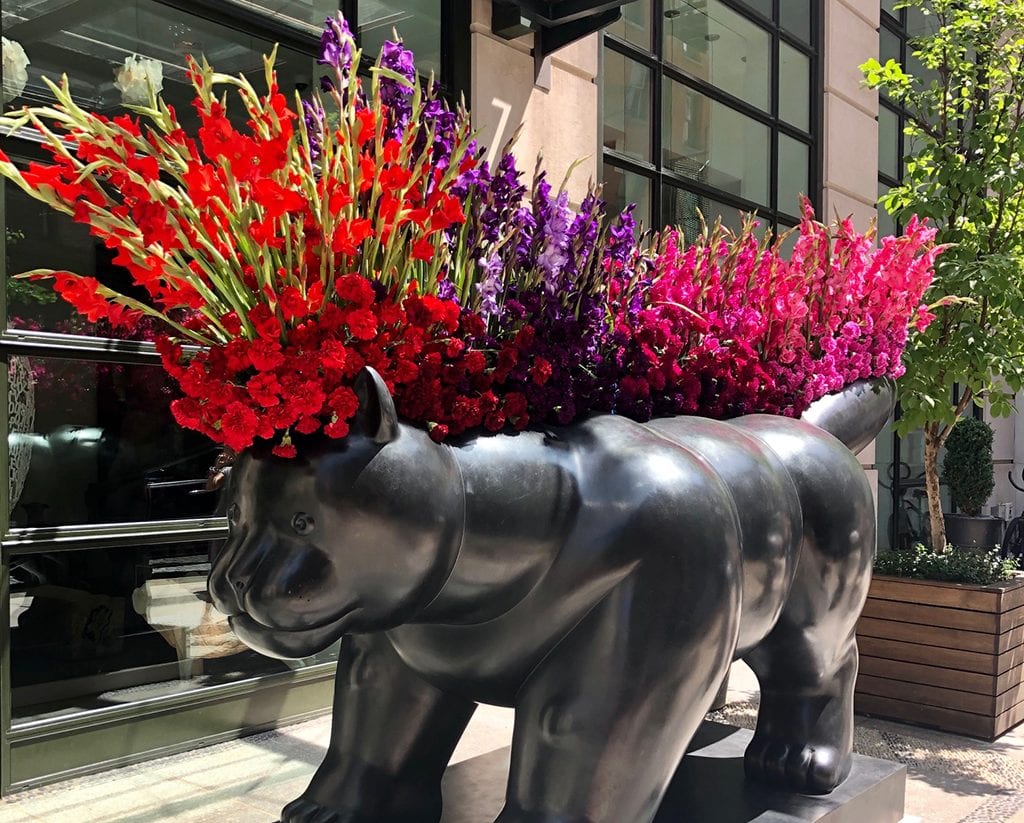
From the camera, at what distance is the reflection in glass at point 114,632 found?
364cm

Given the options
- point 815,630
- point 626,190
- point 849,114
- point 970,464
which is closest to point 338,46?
point 815,630

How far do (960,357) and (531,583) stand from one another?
3.36m

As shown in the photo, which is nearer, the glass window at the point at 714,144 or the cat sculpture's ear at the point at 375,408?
the cat sculpture's ear at the point at 375,408

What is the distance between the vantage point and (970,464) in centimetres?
820

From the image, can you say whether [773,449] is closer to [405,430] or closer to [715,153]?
[405,430]

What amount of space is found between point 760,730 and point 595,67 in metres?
4.52

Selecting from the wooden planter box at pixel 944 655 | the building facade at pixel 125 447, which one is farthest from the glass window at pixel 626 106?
the wooden planter box at pixel 944 655

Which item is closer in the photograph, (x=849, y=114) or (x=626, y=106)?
(x=626, y=106)

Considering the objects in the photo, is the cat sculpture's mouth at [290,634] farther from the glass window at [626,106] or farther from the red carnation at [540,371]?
the glass window at [626,106]

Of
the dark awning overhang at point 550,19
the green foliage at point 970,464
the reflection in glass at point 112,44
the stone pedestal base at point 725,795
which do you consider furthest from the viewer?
the green foliage at point 970,464

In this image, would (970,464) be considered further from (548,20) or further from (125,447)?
(125,447)

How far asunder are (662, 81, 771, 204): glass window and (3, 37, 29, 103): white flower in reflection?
396cm

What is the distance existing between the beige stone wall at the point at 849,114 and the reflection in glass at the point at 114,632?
5.61m

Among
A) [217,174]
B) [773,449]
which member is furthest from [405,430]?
[773,449]
